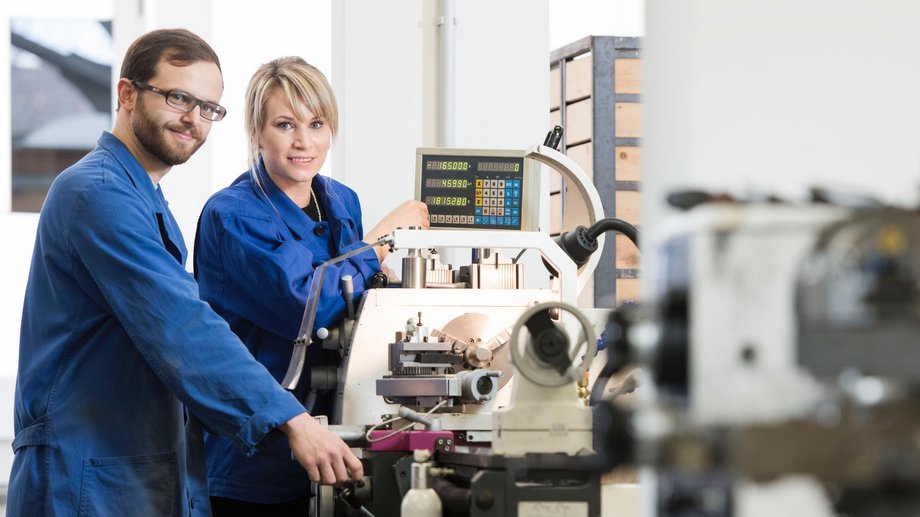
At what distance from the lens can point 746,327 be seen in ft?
2.91

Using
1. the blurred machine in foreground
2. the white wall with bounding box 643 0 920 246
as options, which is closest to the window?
the white wall with bounding box 643 0 920 246

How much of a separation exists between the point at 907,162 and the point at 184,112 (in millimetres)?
1444

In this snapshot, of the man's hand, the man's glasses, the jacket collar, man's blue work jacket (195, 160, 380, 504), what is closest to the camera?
the man's hand

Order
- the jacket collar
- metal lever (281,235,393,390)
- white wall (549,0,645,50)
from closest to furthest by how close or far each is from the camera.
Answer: metal lever (281,235,393,390) → the jacket collar → white wall (549,0,645,50)

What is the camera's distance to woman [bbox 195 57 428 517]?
2541mm

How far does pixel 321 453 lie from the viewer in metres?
2.04

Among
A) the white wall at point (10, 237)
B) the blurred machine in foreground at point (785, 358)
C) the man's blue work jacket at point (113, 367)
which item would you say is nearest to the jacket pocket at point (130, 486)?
the man's blue work jacket at point (113, 367)

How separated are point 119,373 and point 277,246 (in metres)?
0.55

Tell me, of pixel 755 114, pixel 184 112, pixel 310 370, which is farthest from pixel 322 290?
pixel 755 114

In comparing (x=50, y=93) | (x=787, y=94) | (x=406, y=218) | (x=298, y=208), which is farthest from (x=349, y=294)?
(x=50, y=93)

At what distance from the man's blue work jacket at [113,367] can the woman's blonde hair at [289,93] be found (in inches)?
23.0

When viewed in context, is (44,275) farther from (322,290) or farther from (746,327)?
(746,327)

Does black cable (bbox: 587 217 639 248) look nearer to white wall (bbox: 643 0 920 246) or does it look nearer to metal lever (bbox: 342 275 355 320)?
metal lever (bbox: 342 275 355 320)

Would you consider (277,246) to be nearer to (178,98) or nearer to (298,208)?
(298,208)
